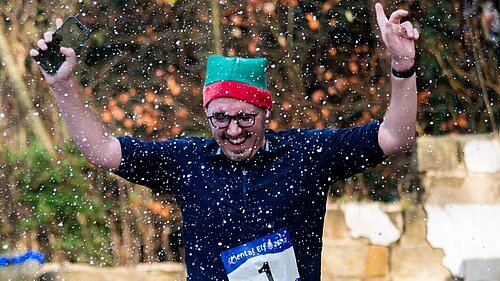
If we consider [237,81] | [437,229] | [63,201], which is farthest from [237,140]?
[63,201]

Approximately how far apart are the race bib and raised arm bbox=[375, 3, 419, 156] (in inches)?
17.9

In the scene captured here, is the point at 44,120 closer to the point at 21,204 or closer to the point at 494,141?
the point at 21,204

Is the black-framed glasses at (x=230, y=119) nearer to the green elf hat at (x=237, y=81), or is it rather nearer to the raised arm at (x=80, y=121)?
the green elf hat at (x=237, y=81)

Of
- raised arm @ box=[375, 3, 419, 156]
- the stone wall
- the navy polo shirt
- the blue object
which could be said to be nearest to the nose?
the navy polo shirt

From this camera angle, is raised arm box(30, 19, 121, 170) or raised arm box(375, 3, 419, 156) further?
raised arm box(30, 19, 121, 170)

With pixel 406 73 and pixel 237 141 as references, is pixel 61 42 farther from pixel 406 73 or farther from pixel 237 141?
pixel 406 73

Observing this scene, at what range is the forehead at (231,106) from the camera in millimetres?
3355

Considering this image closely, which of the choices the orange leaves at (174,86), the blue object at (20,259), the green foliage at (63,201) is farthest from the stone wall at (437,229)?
the blue object at (20,259)

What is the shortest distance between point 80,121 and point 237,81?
0.56 m

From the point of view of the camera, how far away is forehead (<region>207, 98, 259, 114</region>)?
3355mm

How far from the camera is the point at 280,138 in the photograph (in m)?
3.41

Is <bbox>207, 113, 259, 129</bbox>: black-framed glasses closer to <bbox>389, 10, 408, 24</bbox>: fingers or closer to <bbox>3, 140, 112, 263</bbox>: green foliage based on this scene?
<bbox>389, 10, 408, 24</bbox>: fingers

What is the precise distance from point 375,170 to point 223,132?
502cm

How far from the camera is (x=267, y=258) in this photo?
3221 millimetres
